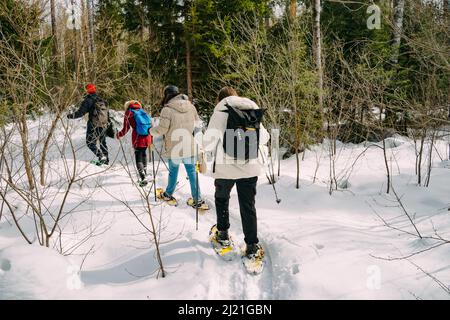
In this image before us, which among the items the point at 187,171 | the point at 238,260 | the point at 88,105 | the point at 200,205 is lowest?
the point at 238,260

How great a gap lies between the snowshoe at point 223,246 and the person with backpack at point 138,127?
2129mm

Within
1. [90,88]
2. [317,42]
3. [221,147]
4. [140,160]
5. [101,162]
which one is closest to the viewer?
[221,147]

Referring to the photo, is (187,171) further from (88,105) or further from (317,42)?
(317,42)

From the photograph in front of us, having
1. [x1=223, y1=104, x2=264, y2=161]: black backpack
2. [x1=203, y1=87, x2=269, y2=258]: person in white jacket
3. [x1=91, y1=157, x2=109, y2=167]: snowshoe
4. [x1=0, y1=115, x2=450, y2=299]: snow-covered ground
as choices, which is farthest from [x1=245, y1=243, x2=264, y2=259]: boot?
[x1=91, y1=157, x2=109, y2=167]: snowshoe

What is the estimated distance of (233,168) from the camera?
3.20 metres

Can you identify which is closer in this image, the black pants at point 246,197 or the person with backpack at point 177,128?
the black pants at point 246,197

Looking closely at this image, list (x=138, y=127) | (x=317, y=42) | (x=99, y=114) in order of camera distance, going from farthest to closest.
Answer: (x=317, y=42)
(x=99, y=114)
(x=138, y=127)

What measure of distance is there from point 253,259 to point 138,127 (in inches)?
127

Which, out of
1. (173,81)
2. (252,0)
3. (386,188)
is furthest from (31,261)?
(252,0)

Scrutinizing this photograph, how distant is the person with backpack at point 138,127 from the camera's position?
5.37 metres

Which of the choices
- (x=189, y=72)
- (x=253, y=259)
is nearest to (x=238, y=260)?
(x=253, y=259)

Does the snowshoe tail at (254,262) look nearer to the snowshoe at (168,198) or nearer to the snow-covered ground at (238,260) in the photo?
the snow-covered ground at (238,260)

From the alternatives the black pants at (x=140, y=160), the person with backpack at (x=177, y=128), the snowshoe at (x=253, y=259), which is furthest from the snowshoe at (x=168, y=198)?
the snowshoe at (x=253, y=259)
